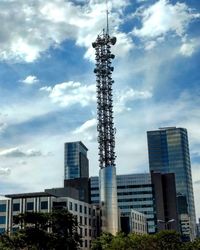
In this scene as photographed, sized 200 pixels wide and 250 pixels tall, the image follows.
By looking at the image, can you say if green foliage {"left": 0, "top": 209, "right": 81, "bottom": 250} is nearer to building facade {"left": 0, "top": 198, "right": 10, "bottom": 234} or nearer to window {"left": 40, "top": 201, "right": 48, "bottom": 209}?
window {"left": 40, "top": 201, "right": 48, "bottom": 209}

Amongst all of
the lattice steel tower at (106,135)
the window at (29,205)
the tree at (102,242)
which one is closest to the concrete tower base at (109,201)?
the lattice steel tower at (106,135)

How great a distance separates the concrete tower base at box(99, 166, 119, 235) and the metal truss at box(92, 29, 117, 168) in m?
5.28

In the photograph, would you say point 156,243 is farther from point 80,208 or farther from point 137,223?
point 137,223

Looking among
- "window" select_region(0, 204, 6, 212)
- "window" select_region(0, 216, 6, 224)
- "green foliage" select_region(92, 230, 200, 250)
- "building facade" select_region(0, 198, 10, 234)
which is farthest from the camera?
"window" select_region(0, 204, 6, 212)

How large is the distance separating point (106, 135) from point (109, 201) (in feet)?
83.9

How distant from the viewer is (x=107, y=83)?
6959 inches

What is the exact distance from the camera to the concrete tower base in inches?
5930

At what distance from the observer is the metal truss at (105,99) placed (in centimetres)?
16525

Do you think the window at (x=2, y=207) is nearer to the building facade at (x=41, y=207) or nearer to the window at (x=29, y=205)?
the building facade at (x=41, y=207)

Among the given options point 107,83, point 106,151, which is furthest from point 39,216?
point 107,83

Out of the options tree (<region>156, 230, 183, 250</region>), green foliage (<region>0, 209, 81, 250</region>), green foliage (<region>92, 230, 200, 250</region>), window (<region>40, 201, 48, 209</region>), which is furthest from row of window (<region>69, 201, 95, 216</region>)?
green foliage (<region>0, 209, 81, 250</region>)

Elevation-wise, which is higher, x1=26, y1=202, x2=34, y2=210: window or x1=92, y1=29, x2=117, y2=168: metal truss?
x1=92, y1=29, x2=117, y2=168: metal truss

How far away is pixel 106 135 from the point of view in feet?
550

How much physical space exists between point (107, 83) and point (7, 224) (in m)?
66.9
